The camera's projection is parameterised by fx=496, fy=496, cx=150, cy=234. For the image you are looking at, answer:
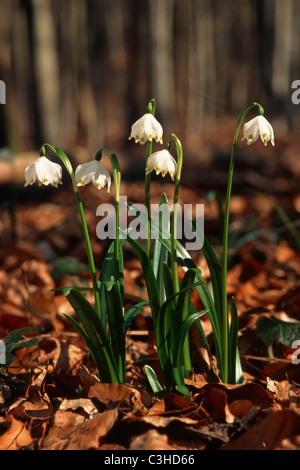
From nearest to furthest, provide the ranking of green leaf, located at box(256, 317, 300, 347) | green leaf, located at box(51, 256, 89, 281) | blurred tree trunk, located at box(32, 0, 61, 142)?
1. green leaf, located at box(256, 317, 300, 347)
2. green leaf, located at box(51, 256, 89, 281)
3. blurred tree trunk, located at box(32, 0, 61, 142)

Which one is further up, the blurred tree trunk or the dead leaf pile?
the blurred tree trunk

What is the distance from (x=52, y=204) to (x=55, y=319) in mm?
3037

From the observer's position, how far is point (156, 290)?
1427 mm

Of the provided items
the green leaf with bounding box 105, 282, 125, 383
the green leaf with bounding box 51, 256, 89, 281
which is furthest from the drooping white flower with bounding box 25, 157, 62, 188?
the green leaf with bounding box 51, 256, 89, 281

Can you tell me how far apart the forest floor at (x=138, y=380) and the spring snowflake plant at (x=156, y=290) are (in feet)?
0.26

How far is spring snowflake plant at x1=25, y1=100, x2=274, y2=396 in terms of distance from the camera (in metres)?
1.33

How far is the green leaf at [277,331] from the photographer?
66.2 inches

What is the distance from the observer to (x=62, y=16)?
19.3 m

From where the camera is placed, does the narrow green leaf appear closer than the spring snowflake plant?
No

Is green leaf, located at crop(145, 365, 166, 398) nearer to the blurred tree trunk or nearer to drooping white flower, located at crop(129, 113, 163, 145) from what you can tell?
drooping white flower, located at crop(129, 113, 163, 145)

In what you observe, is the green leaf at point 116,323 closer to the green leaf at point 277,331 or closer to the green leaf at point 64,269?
the green leaf at point 277,331

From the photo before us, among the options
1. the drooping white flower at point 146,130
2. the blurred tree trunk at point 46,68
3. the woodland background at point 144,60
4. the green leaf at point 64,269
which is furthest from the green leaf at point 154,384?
the blurred tree trunk at point 46,68

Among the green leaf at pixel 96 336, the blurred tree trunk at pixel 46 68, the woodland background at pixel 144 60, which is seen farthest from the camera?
the woodland background at pixel 144 60
